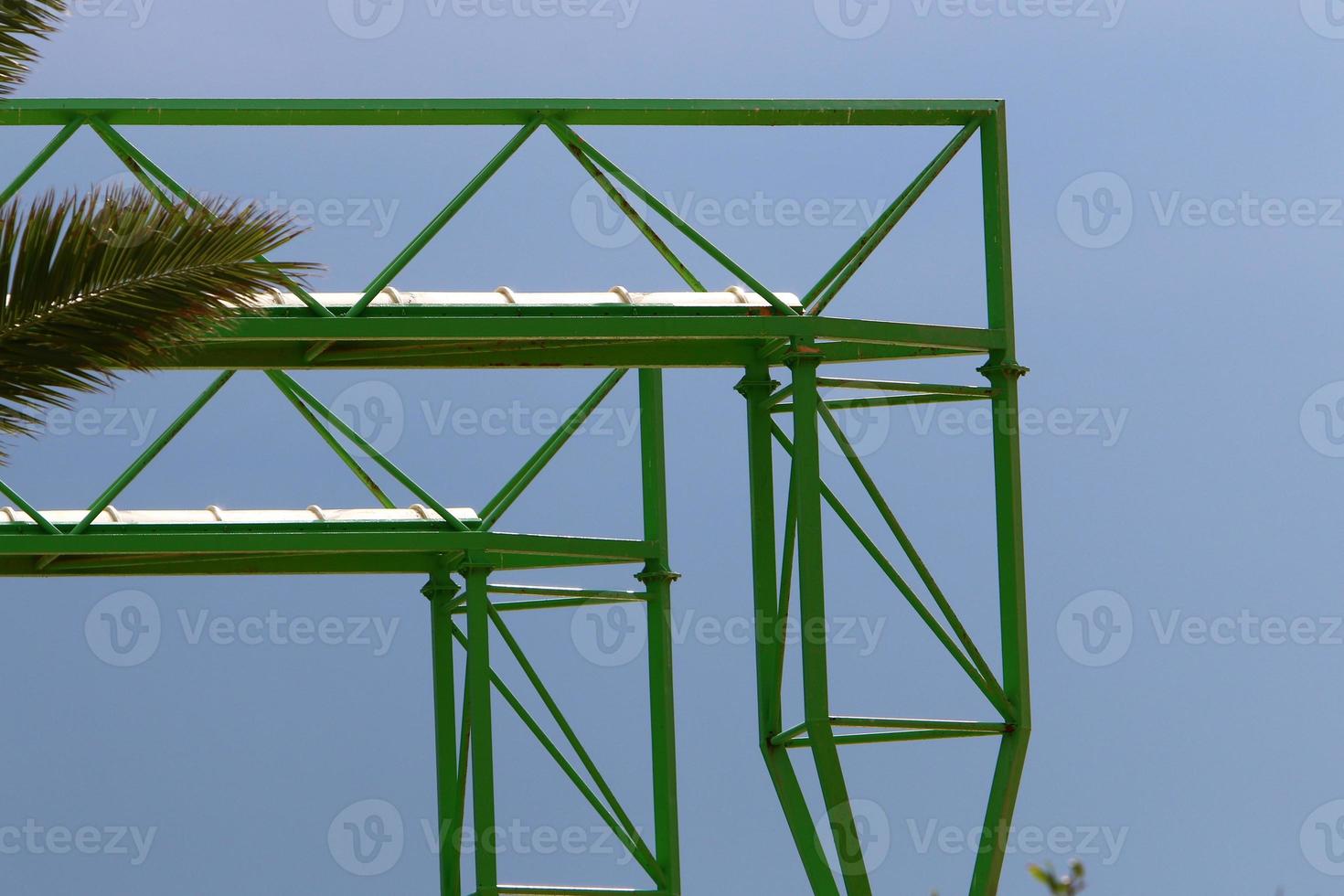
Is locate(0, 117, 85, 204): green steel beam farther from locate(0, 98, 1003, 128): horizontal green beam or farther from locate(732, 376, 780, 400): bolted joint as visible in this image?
locate(732, 376, 780, 400): bolted joint

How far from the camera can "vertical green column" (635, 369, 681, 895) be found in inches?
941

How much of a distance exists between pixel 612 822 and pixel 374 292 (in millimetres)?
7882

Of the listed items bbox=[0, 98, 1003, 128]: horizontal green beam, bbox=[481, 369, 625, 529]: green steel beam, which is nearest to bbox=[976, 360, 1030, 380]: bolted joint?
bbox=[0, 98, 1003, 128]: horizontal green beam

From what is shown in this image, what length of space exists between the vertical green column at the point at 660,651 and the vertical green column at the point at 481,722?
1827 millimetres

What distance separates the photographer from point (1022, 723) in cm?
1841

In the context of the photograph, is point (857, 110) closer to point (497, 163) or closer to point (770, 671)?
point (497, 163)


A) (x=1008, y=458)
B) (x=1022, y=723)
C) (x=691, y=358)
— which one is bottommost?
(x=1022, y=723)

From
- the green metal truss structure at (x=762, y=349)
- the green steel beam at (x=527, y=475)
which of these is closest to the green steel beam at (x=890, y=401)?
the green metal truss structure at (x=762, y=349)

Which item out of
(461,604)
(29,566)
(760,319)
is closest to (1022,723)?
(760,319)

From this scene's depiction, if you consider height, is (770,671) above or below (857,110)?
below

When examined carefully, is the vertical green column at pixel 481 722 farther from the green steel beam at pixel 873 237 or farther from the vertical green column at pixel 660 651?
the green steel beam at pixel 873 237

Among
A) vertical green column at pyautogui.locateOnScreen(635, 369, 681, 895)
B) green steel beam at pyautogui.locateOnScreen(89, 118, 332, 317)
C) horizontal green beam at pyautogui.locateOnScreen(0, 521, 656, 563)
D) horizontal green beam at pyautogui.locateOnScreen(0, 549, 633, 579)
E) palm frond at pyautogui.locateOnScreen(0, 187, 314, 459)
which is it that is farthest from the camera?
vertical green column at pyautogui.locateOnScreen(635, 369, 681, 895)

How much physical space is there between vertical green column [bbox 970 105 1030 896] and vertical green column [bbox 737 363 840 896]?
136cm

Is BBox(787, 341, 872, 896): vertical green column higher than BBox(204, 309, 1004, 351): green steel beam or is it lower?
lower
